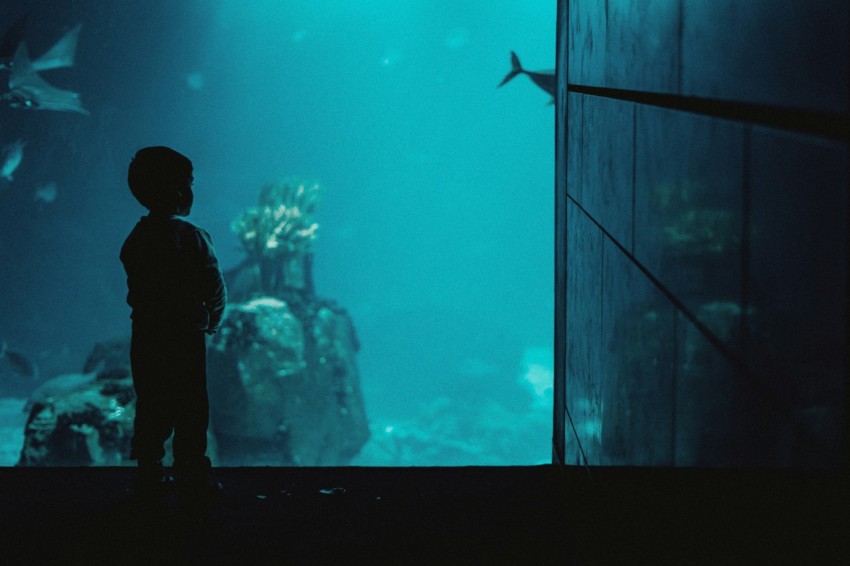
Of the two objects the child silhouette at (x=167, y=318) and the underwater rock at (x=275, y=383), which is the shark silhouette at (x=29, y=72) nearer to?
the underwater rock at (x=275, y=383)

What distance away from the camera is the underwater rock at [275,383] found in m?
11.5

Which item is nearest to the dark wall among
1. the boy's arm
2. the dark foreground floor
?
the dark foreground floor

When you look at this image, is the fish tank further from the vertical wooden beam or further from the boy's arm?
the boy's arm

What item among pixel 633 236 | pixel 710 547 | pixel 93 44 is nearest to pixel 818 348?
pixel 710 547

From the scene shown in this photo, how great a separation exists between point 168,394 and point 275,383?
1011 centimetres

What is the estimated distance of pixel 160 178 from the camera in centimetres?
227

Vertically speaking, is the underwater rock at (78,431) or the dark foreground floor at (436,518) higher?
the underwater rock at (78,431)

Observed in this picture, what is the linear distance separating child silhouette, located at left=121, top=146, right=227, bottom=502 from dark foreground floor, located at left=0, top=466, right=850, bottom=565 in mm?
218

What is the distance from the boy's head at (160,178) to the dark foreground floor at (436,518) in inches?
48.9

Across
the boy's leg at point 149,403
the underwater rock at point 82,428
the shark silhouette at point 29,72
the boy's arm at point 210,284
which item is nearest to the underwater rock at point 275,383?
the underwater rock at point 82,428

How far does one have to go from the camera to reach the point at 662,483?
1377mm

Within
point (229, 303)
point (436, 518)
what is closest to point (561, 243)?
point (436, 518)

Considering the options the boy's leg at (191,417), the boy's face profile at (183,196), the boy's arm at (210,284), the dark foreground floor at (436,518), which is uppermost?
the boy's face profile at (183,196)

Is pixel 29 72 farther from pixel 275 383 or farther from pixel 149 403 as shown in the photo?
pixel 149 403
